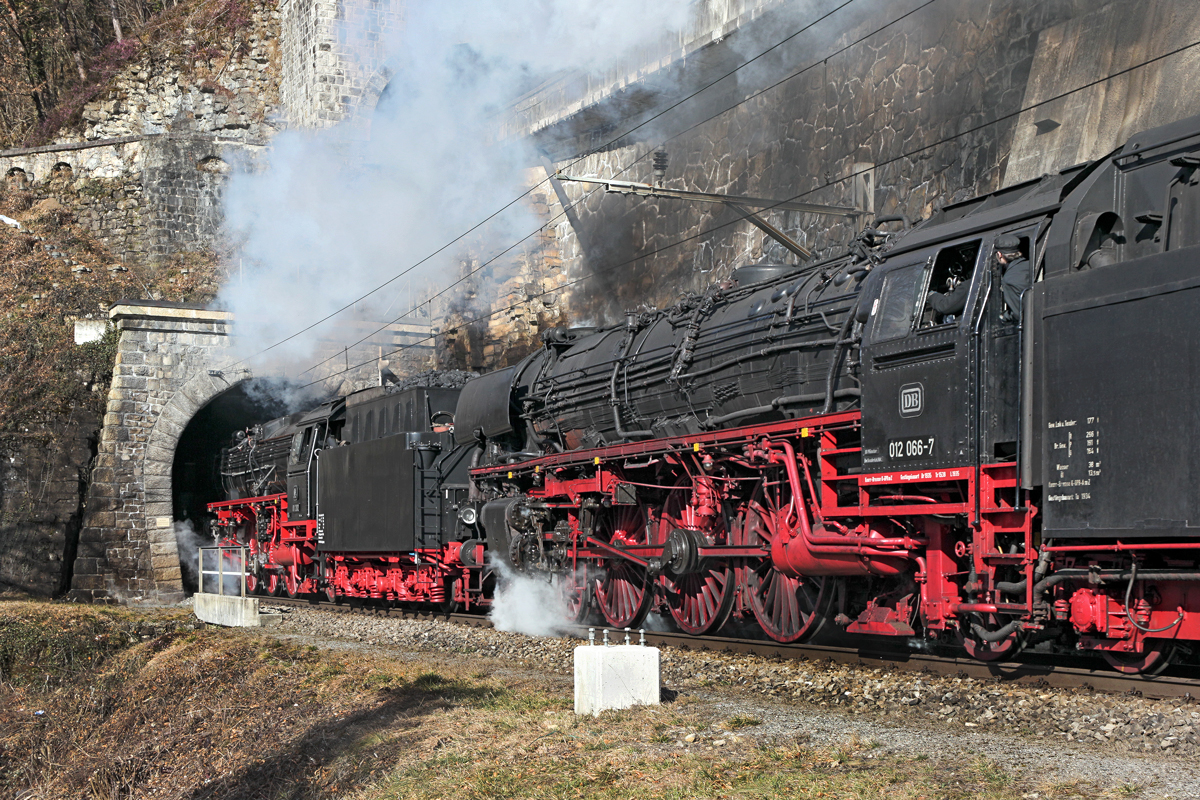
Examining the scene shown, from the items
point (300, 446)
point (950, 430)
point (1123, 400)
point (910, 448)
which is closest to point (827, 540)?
point (910, 448)

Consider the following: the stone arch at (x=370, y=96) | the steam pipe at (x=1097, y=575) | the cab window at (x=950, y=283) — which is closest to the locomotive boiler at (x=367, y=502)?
the cab window at (x=950, y=283)

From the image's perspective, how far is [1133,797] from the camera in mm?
4852

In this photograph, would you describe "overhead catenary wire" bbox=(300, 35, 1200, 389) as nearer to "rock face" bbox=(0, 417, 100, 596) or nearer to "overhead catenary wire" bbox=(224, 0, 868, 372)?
"overhead catenary wire" bbox=(224, 0, 868, 372)

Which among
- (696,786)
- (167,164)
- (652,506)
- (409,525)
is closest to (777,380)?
(652,506)

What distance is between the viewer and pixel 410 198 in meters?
27.9

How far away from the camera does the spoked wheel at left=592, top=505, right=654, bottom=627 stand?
12.0 m

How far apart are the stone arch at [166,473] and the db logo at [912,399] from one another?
→ 21187mm

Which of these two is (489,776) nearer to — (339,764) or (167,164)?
(339,764)

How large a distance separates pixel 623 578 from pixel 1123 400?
7.05 m

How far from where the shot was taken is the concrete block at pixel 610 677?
7.53 meters

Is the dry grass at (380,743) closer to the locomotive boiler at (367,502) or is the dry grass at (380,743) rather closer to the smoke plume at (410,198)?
the locomotive boiler at (367,502)

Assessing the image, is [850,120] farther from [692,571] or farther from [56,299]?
[56,299]

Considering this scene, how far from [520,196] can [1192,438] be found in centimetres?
2334

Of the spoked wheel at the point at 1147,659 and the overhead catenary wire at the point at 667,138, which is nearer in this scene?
the spoked wheel at the point at 1147,659
